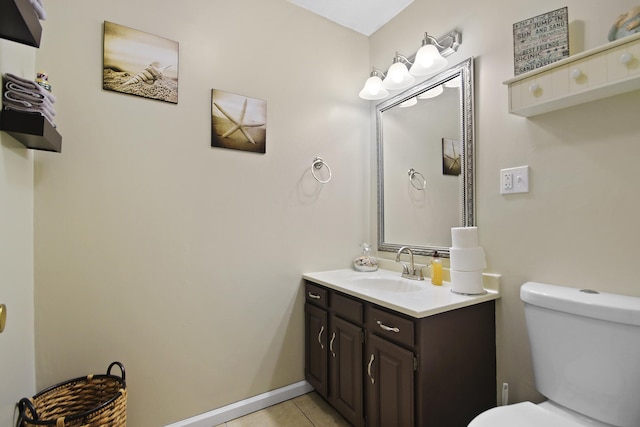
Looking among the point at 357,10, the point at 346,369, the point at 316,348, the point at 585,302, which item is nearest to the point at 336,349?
the point at 346,369

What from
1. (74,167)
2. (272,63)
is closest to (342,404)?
(74,167)

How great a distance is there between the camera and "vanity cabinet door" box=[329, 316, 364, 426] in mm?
1530

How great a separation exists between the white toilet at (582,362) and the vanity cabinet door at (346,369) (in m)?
0.64

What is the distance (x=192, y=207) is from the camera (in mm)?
1653

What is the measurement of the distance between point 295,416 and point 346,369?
0.47 m

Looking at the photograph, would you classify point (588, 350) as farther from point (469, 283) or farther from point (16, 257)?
point (16, 257)

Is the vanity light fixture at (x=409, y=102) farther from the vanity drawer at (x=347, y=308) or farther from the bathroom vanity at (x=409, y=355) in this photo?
the vanity drawer at (x=347, y=308)

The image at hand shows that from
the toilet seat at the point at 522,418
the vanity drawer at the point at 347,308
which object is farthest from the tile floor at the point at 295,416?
the toilet seat at the point at 522,418

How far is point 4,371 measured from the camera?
3.16 ft

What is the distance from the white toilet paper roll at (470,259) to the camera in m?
1.42

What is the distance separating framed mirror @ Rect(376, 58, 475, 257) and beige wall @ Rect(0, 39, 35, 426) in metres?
1.93

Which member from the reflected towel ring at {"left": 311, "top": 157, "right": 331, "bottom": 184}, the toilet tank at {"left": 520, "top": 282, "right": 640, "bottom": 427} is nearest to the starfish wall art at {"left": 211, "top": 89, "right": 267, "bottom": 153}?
the reflected towel ring at {"left": 311, "top": 157, "right": 331, "bottom": 184}

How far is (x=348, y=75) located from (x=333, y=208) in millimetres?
1019

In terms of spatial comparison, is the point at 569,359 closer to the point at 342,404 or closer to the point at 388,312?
the point at 388,312
